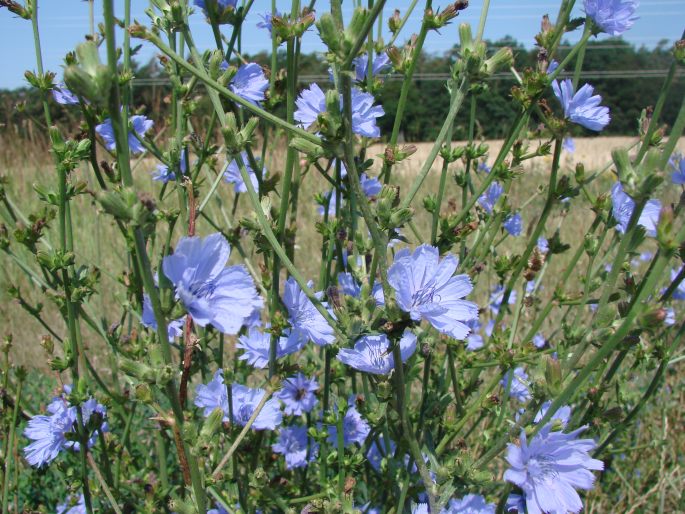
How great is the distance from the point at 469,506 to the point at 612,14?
135 centimetres

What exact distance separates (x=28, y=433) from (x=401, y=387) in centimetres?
133

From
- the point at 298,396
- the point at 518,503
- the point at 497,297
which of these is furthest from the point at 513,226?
the point at 518,503

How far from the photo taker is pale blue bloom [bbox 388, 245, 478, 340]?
115 centimetres

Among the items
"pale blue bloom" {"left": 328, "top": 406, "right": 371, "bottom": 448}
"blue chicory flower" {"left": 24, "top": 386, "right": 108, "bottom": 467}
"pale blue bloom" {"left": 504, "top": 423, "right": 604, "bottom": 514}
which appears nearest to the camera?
"pale blue bloom" {"left": 504, "top": 423, "right": 604, "bottom": 514}

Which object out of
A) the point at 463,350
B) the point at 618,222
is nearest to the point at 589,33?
the point at 618,222

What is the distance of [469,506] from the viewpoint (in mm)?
1589

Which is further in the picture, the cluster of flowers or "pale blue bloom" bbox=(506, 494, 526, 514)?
"pale blue bloom" bbox=(506, 494, 526, 514)

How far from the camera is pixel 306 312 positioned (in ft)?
5.45

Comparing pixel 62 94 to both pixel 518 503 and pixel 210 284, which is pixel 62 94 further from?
pixel 518 503

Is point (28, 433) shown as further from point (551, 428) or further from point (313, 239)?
point (313, 239)

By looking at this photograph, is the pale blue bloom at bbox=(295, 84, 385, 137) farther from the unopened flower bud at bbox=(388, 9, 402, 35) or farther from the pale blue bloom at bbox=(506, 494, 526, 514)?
the pale blue bloom at bbox=(506, 494, 526, 514)

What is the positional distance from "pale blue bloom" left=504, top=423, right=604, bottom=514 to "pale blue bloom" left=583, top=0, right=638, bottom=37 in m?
1.07

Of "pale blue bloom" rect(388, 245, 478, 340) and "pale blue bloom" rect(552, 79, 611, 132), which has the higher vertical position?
"pale blue bloom" rect(552, 79, 611, 132)

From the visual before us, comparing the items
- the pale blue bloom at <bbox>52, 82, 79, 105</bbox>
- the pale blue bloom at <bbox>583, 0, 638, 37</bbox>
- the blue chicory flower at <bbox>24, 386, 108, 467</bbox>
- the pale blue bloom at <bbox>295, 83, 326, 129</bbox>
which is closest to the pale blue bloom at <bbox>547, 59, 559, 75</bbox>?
the pale blue bloom at <bbox>583, 0, 638, 37</bbox>
